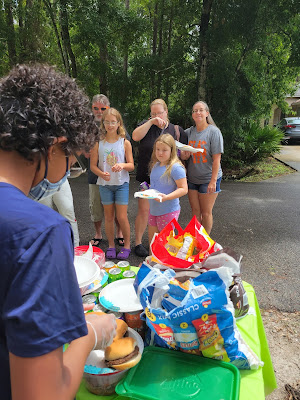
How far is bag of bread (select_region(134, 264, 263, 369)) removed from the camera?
1.13m

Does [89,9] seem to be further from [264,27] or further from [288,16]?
[288,16]

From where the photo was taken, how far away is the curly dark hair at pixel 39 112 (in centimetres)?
74

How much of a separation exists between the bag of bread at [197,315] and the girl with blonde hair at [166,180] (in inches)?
68.7

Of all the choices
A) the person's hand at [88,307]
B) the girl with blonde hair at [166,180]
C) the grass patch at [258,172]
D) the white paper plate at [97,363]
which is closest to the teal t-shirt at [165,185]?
the girl with blonde hair at [166,180]

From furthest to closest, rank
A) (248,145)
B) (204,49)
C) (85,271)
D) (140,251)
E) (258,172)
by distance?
1. (248,145)
2. (258,172)
3. (204,49)
4. (140,251)
5. (85,271)

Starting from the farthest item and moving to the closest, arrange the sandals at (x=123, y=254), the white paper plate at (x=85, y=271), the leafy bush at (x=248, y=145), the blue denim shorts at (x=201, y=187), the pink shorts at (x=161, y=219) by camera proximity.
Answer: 1. the leafy bush at (x=248, y=145)
2. the sandals at (x=123, y=254)
3. the blue denim shorts at (x=201, y=187)
4. the pink shorts at (x=161, y=219)
5. the white paper plate at (x=85, y=271)

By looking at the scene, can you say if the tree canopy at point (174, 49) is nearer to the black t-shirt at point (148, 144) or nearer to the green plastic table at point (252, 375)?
the black t-shirt at point (148, 144)

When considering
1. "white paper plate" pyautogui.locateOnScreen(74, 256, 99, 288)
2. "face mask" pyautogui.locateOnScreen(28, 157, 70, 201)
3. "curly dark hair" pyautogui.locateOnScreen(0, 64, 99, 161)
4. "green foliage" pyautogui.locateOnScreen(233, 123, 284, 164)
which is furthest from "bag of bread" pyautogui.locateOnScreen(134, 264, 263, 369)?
"green foliage" pyautogui.locateOnScreen(233, 123, 284, 164)

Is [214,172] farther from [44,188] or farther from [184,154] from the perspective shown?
[44,188]

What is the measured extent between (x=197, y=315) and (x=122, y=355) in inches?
13.5

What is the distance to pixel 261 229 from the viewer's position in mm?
4902

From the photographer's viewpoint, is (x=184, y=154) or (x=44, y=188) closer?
(x=44, y=188)

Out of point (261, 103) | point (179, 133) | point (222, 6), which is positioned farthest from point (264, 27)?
point (179, 133)

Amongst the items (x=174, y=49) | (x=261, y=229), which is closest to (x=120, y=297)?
(x=261, y=229)
